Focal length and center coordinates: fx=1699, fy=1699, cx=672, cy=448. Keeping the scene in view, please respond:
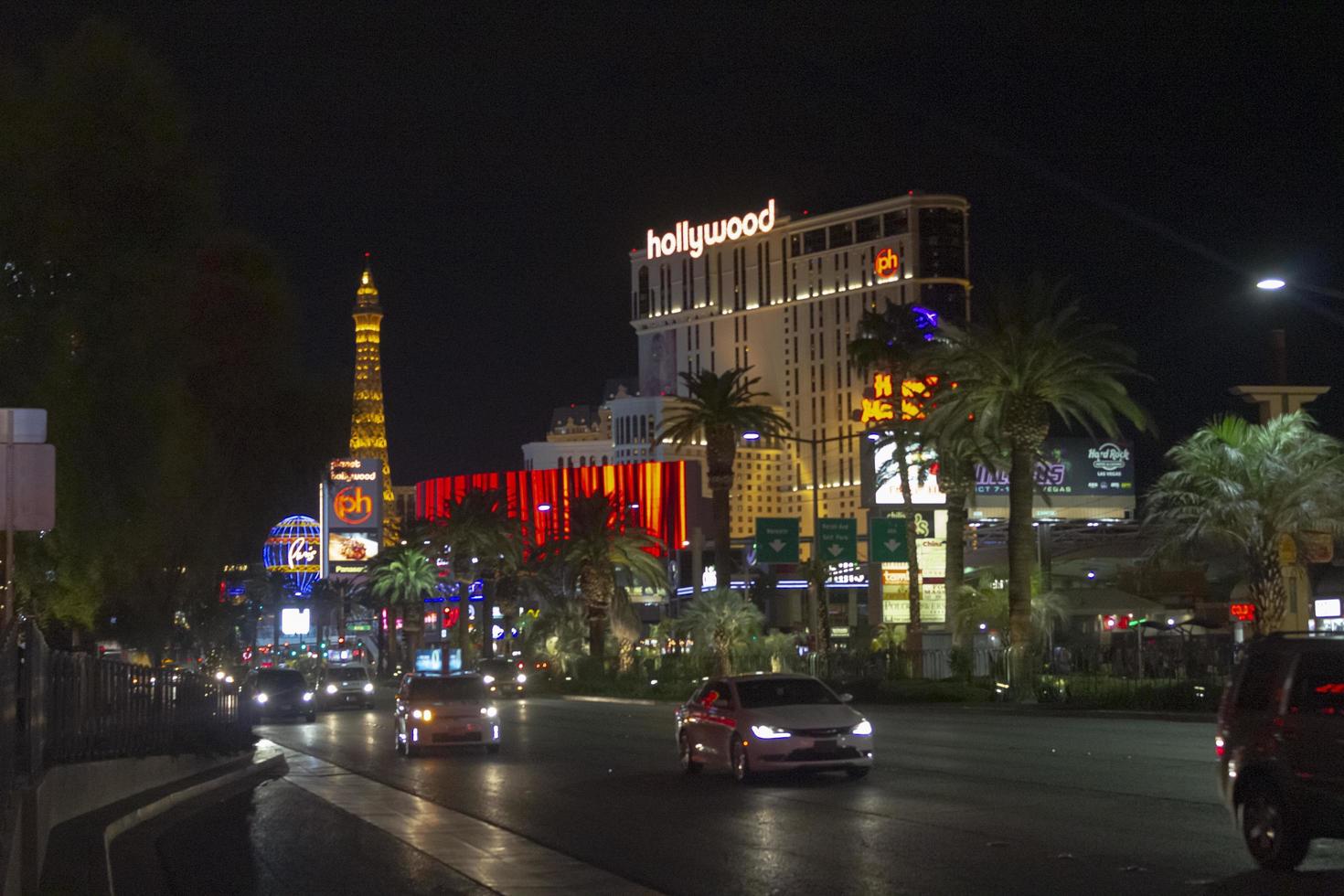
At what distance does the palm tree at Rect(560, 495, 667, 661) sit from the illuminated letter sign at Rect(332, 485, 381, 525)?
186ft

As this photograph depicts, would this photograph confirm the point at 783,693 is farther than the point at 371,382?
No

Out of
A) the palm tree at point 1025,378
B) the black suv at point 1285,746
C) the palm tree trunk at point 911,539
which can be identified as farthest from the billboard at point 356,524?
the black suv at point 1285,746

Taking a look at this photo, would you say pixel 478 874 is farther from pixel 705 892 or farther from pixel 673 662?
pixel 673 662

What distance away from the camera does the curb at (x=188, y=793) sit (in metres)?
14.8

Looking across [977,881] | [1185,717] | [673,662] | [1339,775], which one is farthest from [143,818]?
[673,662]

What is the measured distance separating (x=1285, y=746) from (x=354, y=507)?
11976 centimetres

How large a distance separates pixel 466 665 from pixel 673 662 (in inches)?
1151

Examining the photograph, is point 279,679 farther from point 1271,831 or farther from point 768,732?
point 1271,831

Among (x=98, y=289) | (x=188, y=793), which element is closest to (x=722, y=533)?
(x=188, y=793)

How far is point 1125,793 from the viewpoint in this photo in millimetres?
18078

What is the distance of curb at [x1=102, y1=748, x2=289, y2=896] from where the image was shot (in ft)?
48.6

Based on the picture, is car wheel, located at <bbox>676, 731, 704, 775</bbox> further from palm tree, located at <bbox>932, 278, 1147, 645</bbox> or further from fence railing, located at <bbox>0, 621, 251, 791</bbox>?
palm tree, located at <bbox>932, 278, 1147, 645</bbox>

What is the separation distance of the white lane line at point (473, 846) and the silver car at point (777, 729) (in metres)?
3.97

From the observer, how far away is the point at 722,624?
59312mm
